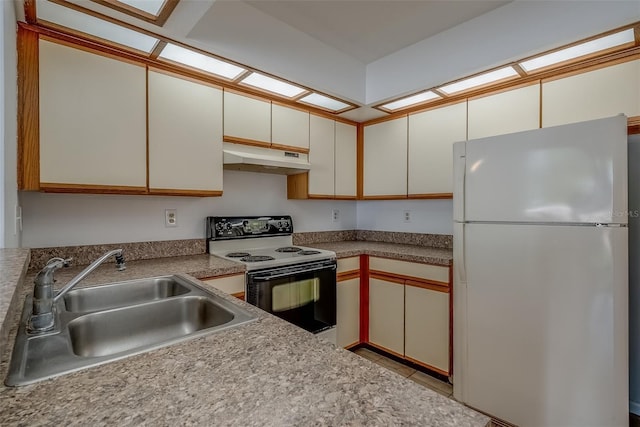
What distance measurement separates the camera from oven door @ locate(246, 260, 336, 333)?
1.97 m

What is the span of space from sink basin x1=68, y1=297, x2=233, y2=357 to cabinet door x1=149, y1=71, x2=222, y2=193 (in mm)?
914

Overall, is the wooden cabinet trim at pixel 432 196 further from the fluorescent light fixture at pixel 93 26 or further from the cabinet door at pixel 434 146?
the fluorescent light fixture at pixel 93 26

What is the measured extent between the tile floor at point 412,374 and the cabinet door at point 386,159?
137cm

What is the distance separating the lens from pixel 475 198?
1855 millimetres

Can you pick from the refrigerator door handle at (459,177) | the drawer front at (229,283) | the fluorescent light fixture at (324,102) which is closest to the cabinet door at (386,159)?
the fluorescent light fixture at (324,102)

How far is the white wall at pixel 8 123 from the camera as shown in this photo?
112 cm

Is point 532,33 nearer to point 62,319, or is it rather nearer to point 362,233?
point 362,233

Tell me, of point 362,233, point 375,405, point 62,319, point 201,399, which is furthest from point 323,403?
point 362,233

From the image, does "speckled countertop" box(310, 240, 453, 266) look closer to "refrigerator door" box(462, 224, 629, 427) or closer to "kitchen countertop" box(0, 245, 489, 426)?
"refrigerator door" box(462, 224, 629, 427)

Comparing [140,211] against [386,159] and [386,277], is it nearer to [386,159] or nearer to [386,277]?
[386,277]

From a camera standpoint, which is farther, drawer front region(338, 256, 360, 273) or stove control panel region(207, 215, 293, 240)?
drawer front region(338, 256, 360, 273)

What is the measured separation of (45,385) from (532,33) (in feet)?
8.24

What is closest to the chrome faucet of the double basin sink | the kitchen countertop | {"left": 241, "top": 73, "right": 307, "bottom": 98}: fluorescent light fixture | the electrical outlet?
the double basin sink

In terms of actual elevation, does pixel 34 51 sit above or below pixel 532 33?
below
